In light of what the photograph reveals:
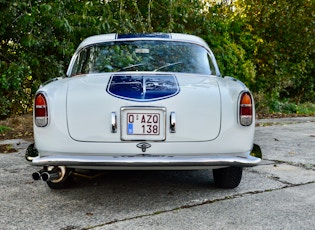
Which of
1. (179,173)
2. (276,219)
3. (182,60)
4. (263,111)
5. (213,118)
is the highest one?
(182,60)

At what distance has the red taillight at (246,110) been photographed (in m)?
3.10

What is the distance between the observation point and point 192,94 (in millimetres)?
3086

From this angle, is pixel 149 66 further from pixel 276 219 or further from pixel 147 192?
pixel 276 219

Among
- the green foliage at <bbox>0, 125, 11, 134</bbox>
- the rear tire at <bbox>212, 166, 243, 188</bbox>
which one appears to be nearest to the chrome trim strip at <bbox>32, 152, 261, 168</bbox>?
the rear tire at <bbox>212, 166, 243, 188</bbox>

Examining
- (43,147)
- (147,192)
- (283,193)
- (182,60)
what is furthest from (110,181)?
(283,193)

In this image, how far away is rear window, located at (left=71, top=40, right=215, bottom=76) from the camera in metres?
3.83

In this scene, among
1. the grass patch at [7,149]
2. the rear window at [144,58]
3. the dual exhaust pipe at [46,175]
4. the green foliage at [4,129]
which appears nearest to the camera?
the dual exhaust pipe at [46,175]

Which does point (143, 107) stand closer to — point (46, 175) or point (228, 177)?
point (46, 175)

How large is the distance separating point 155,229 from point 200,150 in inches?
26.3

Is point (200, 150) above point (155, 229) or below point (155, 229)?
above

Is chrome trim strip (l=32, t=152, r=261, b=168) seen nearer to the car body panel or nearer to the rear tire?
the car body panel

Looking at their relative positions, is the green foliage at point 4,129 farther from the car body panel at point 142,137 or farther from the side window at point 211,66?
the side window at point 211,66

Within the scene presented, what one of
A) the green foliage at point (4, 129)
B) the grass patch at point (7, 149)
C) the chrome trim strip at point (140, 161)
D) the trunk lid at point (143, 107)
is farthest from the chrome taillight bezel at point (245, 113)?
the green foliage at point (4, 129)

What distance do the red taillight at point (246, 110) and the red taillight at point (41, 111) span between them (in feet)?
4.72
